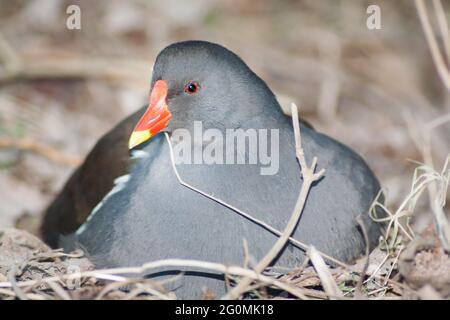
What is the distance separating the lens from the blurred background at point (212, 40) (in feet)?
21.0

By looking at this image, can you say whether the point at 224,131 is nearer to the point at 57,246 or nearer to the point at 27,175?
the point at 57,246

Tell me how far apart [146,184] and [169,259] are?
1.95ft

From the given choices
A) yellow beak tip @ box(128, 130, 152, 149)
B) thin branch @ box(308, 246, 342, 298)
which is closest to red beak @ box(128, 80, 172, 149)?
yellow beak tip @ box(128, 130, 152, 149)

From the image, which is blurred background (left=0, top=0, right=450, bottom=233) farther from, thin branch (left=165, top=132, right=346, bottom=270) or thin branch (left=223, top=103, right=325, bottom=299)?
thin branch (left=223, top=103, right=325, bottom=299)

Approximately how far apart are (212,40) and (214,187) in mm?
3883

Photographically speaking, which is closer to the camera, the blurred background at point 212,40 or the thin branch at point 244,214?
the thin branch at point 244,214

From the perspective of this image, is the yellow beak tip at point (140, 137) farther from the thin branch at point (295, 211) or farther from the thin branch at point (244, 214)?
the thin branch at point (295, 211)

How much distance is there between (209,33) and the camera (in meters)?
7.88

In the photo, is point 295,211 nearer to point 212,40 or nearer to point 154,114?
point 154,114

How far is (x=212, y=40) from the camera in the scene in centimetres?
774
